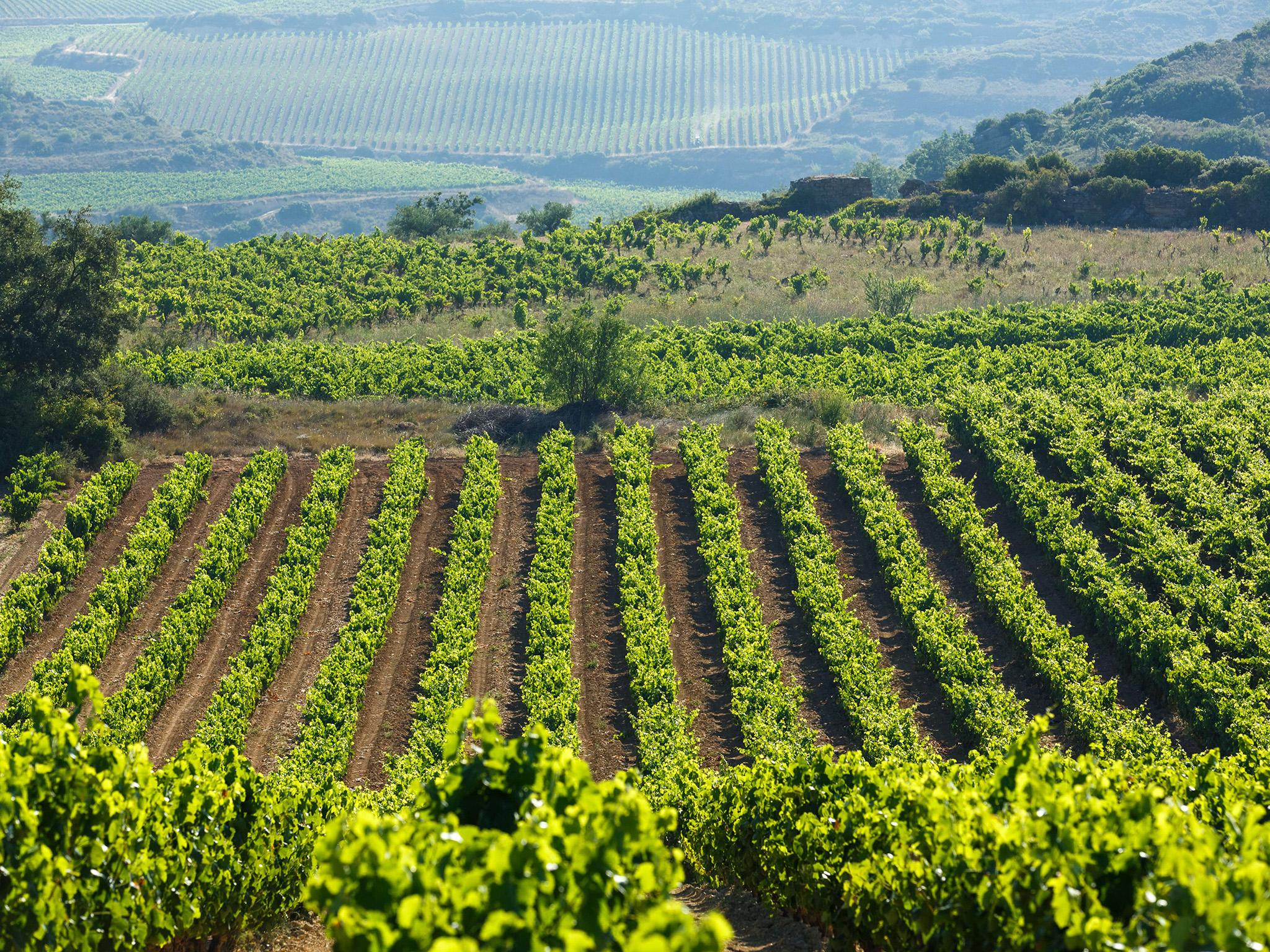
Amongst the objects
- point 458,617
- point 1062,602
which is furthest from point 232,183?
point 1062,602

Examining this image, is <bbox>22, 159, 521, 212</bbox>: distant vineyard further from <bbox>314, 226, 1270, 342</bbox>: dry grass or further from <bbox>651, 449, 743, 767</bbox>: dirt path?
<bbox>651, 449, 743, 767</bbox>: dirt path

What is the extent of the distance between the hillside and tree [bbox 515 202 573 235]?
5177cm

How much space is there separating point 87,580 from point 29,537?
3.25 metres

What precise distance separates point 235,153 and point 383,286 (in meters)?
151

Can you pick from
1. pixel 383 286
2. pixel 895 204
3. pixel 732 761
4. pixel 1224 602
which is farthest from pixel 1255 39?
pixel 732 761

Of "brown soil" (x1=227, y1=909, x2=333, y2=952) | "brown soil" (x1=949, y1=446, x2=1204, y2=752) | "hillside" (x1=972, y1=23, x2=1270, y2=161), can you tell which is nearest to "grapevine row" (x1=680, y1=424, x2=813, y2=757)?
"brown soil" (x1=949, y1=446, x2=1204, y2=752)

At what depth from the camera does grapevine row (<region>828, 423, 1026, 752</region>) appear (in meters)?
22.0

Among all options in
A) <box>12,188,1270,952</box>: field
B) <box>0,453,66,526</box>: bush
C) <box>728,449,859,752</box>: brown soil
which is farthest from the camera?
<box>0,453,66,526</box>: bush

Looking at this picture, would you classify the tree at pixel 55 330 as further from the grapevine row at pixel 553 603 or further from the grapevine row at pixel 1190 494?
the grapevine row at pixel 1190 494

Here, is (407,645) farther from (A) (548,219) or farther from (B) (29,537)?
(A) (548,219)

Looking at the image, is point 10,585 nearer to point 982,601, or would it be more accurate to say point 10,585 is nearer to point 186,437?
point 186,437

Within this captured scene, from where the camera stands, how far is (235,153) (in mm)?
192000

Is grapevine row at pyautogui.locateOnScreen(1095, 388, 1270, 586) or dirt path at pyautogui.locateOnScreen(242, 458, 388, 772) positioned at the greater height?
grapevine row at pyautogui.locateOnScreen(1095, 388, 1270, 586)

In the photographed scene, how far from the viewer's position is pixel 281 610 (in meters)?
26.5
